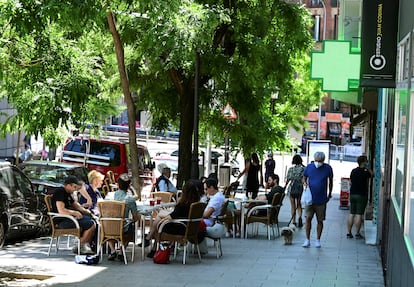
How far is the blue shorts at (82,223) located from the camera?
522 inches

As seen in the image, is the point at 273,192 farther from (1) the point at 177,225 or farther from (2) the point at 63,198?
(2) the point at 63,198

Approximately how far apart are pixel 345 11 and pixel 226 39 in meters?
3.05

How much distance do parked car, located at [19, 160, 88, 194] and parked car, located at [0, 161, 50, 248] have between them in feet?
5.37

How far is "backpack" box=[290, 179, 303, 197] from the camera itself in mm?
20062

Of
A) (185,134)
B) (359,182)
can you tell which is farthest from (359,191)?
(185,134)

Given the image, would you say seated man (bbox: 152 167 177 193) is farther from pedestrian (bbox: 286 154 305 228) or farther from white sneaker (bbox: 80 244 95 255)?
white sneaker (bbox: 80 244 95 255)

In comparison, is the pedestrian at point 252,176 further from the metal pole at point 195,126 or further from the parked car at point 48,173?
the parked car at point 48,173

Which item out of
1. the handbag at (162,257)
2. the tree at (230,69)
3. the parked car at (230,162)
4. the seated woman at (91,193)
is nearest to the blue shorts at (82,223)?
the handbag at (162,257)

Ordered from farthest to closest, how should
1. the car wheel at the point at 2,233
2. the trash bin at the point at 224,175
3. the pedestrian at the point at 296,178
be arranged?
the trash bin at the point at 224,175, the pedestrian at the point at 296,178, the car wheel at the point at 2,233

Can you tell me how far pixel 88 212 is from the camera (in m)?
13.5

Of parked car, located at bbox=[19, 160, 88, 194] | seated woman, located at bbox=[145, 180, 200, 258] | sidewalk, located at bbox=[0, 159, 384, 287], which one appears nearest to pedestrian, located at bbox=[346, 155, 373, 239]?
sidewalk, located at bbox=[0, 159, 384, 287]

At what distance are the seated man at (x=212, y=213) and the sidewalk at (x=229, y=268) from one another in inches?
16.2

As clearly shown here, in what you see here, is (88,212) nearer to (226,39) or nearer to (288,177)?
(288,177)

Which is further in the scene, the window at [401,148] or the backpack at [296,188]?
the backpack at [296,188]
